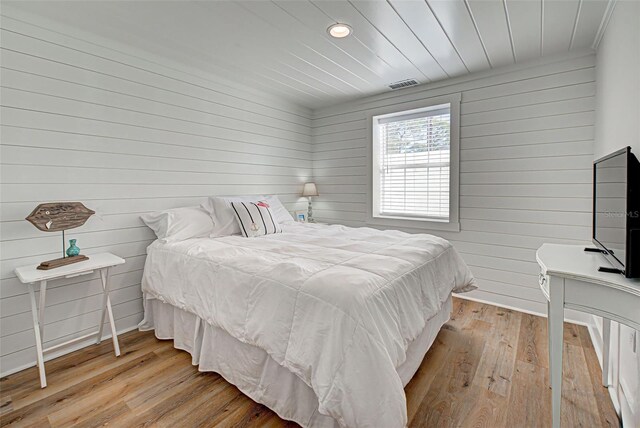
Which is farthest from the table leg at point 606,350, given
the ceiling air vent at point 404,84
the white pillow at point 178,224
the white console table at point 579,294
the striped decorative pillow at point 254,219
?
the white pillow at point 178,224

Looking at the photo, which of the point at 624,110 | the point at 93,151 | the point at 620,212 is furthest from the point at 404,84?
the point at 93,151

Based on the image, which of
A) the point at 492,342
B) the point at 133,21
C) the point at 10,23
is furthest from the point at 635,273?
the point at 10,23

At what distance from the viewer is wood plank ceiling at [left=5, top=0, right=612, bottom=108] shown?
2010mm

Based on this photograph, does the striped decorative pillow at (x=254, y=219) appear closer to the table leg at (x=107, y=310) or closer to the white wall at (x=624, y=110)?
the table leg at (x=107, y=310)

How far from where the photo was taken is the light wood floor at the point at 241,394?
63.9 inches

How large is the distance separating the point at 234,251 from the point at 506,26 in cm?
258

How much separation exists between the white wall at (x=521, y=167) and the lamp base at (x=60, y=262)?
331cm

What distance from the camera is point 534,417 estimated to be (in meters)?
1.62

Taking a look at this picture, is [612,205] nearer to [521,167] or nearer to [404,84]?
[521,167]

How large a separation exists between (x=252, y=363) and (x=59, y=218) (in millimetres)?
1652

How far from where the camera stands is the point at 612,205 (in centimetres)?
142

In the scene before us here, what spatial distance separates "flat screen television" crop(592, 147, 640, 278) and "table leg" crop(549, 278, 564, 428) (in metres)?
0.24

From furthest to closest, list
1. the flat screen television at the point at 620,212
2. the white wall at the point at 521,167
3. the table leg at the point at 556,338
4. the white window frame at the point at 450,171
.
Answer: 1. the white window frame at the point at 450,171
2. the white wall at the point at 521,167
3. the table leg at the point at 556,338
4. the flat screen television at the point at 620,212

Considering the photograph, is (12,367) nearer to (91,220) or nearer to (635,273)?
(91,220)
